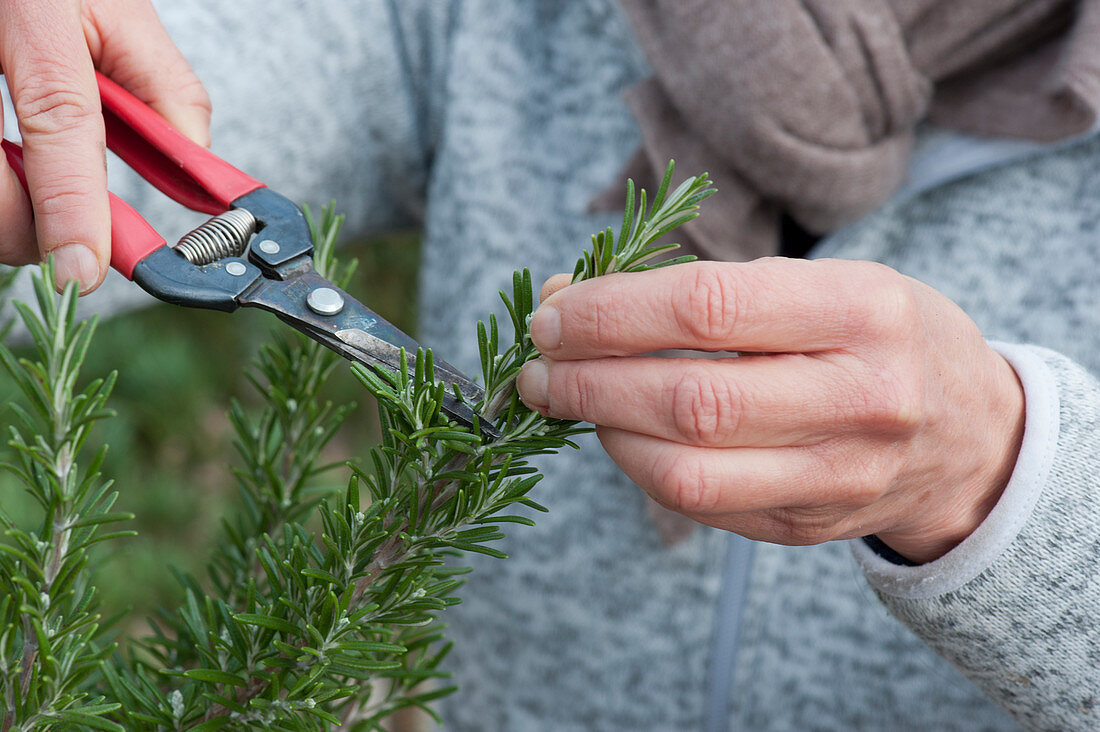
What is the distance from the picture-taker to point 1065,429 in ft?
2.31

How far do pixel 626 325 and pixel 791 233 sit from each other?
2.98 ft

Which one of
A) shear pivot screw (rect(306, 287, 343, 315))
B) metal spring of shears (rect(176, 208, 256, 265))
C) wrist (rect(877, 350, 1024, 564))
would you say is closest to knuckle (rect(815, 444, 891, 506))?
wrist (rect(877, 350, 1024, 564))

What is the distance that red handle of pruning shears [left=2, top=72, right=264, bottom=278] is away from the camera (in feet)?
1.99

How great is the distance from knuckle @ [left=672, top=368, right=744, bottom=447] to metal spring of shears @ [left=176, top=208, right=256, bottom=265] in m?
0.37

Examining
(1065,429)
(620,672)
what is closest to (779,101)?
(1065,429)

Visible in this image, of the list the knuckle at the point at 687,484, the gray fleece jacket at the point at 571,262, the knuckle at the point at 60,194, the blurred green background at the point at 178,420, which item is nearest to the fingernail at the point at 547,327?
the knuckle at the point at 687,484

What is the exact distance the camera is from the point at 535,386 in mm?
547

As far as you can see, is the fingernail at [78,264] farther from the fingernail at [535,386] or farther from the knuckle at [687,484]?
the knuckle at [687,484]

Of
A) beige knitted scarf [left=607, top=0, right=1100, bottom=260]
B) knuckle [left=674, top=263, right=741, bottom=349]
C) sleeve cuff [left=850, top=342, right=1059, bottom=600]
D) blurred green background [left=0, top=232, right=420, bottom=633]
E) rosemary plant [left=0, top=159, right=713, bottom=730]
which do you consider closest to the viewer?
rosemary plant [left=0, top=159, right=713, bottom=730]

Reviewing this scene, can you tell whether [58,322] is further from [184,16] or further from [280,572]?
[184,16]

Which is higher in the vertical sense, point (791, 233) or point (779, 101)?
point (779, 101)

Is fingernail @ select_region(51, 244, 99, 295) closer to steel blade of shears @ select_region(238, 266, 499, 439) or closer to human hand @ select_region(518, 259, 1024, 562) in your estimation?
steel blade of shears @ select_region(238, 266, 499, 439)

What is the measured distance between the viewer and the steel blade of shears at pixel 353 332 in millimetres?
573

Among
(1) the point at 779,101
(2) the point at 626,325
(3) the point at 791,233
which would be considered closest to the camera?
(2) the point at 626,325
